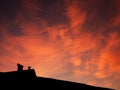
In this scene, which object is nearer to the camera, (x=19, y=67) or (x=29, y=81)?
(x=29, y=81)

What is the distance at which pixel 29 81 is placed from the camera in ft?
67.7

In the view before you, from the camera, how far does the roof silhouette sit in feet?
66.3

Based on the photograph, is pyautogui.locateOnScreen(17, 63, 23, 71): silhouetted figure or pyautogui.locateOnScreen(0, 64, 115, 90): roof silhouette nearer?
pyautogui.locateOnScreen(0, 64, 115, 90): roof silhouette

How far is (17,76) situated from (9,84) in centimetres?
99

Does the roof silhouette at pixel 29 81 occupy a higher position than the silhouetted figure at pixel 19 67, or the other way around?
the silhouetted figure at pixel 19 67

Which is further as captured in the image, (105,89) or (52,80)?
(105,89)

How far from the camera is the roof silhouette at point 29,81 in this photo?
66.3 ft

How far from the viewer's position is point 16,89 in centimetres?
1988

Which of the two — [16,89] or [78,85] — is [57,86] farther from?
[16,89]

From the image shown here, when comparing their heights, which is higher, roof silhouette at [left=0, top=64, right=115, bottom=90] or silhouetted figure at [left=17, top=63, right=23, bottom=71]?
silhouetted figure at [left=17, top=63, right=23, bottom=71]

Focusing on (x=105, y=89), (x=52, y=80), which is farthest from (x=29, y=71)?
(x=105, y=89)

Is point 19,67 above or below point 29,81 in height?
above

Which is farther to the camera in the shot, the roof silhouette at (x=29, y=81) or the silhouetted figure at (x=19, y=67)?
the silhouetted figure at (x=19, y=67)

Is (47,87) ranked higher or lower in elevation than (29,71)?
lower
